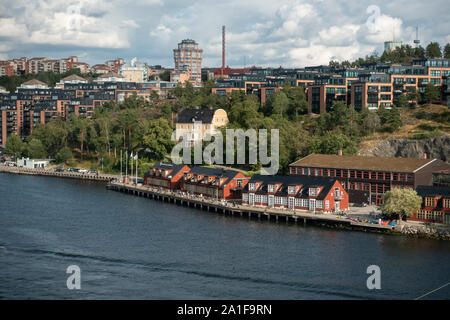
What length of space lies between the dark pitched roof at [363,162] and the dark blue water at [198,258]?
8.74 meters

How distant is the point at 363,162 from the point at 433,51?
4573 centimetres

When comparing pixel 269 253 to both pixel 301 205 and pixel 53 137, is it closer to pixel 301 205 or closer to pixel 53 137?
pixel 301 205

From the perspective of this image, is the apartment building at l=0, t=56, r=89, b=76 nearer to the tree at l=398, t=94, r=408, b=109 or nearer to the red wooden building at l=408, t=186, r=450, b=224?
the tree at l=398, t=94, r=408, b=109

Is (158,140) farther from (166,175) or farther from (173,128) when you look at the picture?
(166,175)

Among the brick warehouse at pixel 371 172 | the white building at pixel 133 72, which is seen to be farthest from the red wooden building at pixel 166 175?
the white building at pixel 133 72

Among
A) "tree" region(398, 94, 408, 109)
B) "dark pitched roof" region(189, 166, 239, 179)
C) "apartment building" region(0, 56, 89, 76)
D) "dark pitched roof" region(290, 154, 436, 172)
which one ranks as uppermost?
"apartment building" region(0, 56, 89, 76)

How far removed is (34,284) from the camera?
98.2 feet

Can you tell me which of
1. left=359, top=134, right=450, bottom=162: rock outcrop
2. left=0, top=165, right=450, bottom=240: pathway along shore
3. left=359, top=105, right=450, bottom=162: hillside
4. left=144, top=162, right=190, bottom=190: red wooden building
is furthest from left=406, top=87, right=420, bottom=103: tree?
left=0, top=165, right=450, bottom=240: pathway along shore

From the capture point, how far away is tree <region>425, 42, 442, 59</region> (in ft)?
292

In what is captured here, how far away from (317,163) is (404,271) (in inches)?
857

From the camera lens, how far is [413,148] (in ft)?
198

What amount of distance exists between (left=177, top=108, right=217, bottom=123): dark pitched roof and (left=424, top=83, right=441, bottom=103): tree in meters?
25.0

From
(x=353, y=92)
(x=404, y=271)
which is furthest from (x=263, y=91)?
(x=404, y=271)

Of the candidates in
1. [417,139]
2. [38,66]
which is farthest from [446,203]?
[38,66]
